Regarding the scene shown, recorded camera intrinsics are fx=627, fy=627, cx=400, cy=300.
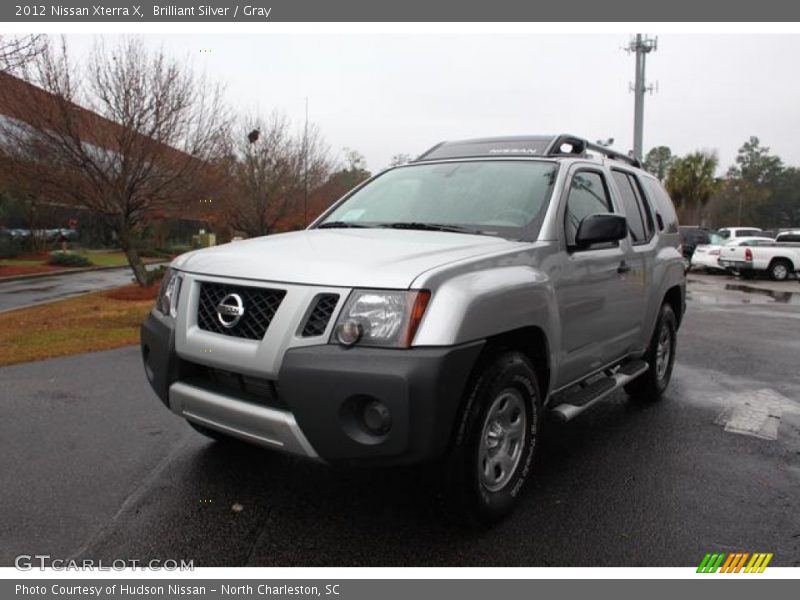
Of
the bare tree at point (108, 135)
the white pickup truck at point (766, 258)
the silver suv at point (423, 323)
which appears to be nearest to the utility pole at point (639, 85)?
the white pickup truck at point (766, 258)

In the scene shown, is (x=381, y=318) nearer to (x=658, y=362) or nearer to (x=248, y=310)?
(x=248, y=310)

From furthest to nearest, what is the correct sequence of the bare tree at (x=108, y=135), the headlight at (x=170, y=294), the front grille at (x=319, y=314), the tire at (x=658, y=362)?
the bare tree at (x=108, y=135) → the tire at (x=658, y=362) → the headlight at (x=170, y=294) → the front grille at (x=319, y=314)

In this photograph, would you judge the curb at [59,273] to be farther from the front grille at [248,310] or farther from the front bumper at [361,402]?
the front bumper at [361,402]

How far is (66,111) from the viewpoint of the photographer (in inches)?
523

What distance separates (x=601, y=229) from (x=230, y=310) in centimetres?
213

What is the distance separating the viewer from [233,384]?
3.06 m

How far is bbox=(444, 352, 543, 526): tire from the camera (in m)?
2.92

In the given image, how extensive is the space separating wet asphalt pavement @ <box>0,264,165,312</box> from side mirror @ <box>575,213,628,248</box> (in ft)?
45.5

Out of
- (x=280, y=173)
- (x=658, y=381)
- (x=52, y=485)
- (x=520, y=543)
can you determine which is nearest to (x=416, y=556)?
(x=520, y=543)

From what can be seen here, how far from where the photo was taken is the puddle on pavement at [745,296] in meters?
14.3

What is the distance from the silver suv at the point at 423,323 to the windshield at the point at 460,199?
1cm

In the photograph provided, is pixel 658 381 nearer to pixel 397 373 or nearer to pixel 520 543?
pixel 520 543

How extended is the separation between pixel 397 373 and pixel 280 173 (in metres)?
20.9

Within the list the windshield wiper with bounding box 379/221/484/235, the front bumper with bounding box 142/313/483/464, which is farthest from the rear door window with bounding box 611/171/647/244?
the front bumper with bounding box 142/313/483/464
